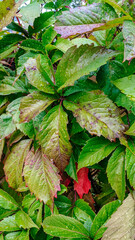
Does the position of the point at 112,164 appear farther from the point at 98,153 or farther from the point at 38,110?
the point at 38,110

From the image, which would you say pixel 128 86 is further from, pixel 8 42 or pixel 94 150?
pixel 8 42

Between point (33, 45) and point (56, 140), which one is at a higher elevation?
point (33, 45)

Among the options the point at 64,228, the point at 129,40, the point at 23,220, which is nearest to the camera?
the point at 129,40

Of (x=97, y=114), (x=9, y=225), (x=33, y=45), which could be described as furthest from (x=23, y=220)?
(x=33, y=45)

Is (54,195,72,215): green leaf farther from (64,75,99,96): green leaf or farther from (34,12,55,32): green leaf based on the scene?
(34,12,55,32): green leaf

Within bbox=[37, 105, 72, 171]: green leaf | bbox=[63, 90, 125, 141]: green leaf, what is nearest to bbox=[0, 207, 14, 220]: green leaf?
bbox=[37, 105, 72, 171]: green leaf

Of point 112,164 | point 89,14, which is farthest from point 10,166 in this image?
point 89,14
